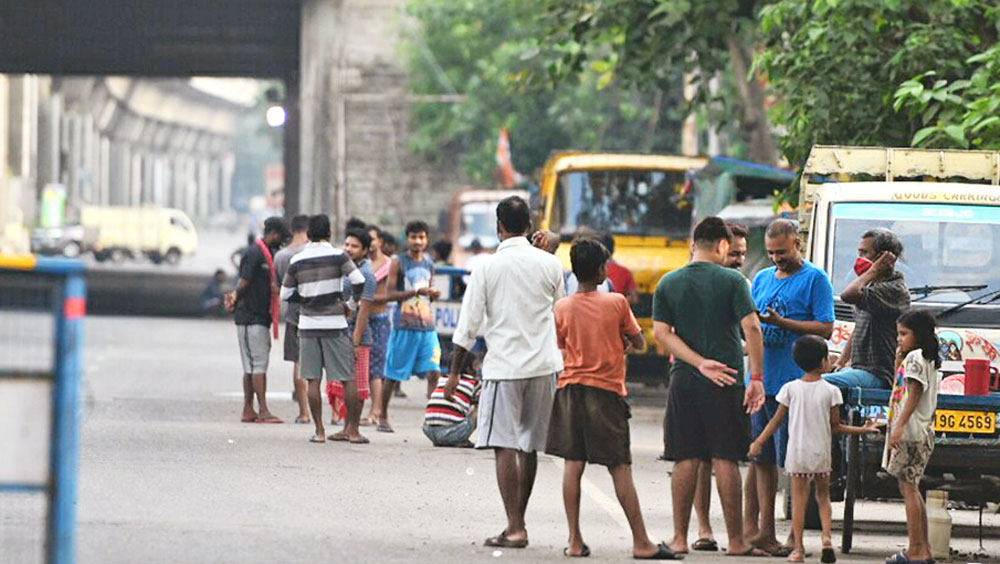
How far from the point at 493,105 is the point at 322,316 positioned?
36639 mm

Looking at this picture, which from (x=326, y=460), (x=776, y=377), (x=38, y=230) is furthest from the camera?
(x=38, y=230)

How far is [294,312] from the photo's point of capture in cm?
1927

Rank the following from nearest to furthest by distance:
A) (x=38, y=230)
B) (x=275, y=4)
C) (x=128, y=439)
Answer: (x=128, y=439) → (x=275, y=4) → (x=38, y=230)

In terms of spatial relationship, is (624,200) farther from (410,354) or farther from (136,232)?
(136,232)

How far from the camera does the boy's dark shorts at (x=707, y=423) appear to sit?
11.3 m

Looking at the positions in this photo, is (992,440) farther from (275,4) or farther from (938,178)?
(275,4)

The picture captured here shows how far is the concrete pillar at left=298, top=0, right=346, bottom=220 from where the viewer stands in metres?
44.8

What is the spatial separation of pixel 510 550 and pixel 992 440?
2.85 metres

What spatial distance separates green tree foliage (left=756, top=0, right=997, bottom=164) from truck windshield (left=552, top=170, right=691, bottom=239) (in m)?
4.39

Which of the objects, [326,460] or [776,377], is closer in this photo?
[776,377]

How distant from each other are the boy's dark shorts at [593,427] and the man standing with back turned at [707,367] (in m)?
0.32

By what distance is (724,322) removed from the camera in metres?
11.3

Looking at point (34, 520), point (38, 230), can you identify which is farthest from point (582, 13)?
point (38, 230)

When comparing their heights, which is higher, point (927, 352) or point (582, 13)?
point (582, 13)
